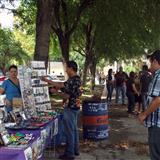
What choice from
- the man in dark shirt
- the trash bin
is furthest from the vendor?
the man in dark shirt

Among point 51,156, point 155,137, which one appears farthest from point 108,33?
point 155,137

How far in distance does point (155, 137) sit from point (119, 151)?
4.21 m

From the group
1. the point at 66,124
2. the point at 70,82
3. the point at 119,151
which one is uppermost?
the point at 70,82

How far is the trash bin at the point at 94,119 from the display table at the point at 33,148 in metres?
2.61

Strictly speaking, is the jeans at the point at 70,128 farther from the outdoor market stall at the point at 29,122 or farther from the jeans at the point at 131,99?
the jeans at the point at 131,99

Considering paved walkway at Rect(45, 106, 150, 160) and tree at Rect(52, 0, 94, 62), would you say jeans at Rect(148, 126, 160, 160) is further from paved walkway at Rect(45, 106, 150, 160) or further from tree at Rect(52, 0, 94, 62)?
tree at Rect(52, 0, 94, 62)

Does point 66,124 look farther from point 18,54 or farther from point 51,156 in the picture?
point 18,54

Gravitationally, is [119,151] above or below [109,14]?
below

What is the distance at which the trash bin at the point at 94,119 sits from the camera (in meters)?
11.3

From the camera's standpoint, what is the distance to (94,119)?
11.4 m

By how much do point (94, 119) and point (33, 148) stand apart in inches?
203

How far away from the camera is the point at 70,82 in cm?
893

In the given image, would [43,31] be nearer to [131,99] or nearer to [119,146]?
[119,146]

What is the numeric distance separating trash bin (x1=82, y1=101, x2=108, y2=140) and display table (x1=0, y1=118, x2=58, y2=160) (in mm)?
2607
